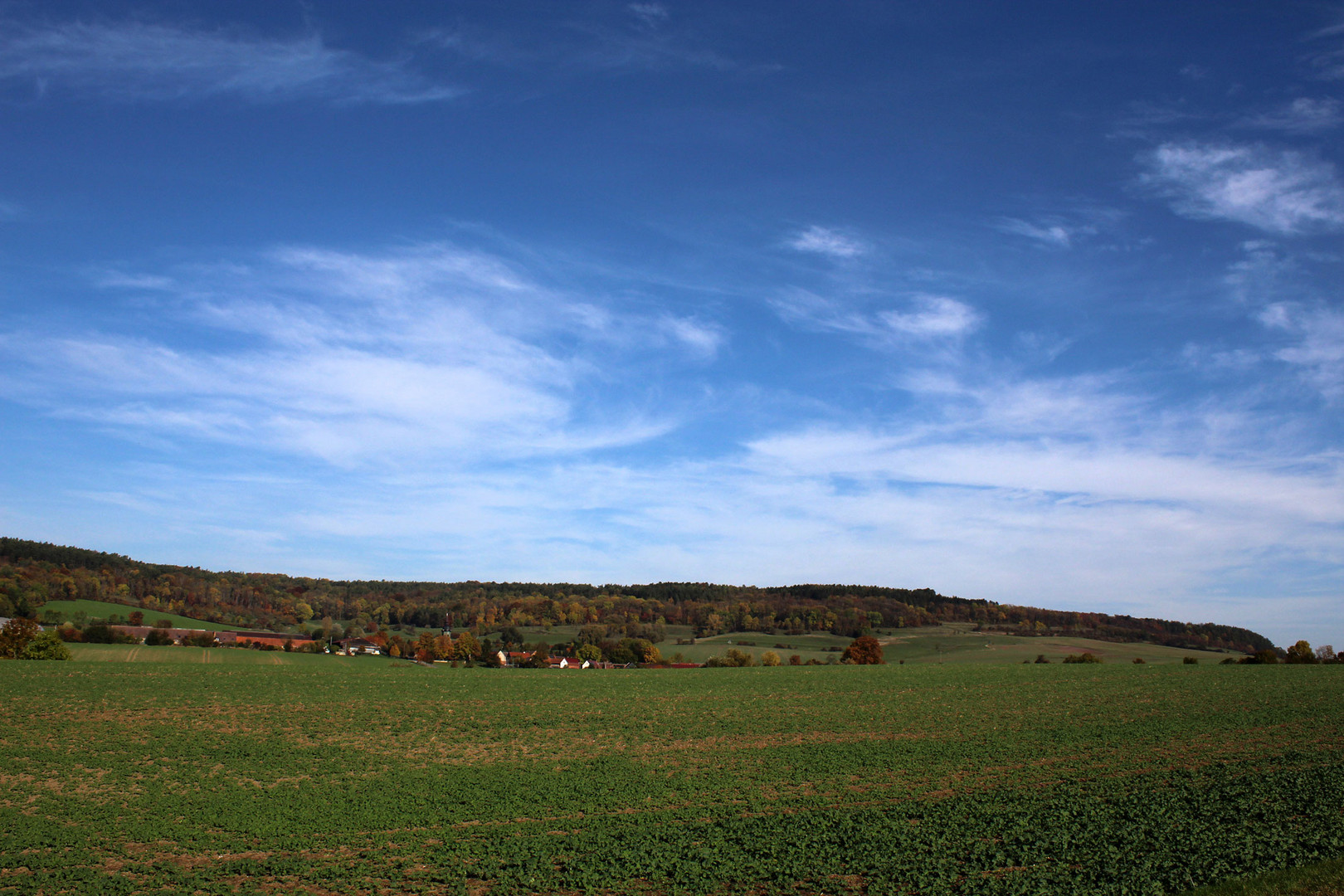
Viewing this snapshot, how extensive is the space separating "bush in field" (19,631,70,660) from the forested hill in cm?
5986

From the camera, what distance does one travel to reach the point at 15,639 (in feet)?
229

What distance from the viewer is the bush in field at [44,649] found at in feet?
224

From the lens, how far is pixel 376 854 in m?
17.5

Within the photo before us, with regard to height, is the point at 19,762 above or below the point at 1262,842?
below

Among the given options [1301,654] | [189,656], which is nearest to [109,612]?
[189,656]

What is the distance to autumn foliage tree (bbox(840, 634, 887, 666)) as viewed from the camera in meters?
103

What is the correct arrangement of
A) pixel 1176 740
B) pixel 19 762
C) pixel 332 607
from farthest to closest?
pixel 332 607
pixel 1176 740
pixel 19 762

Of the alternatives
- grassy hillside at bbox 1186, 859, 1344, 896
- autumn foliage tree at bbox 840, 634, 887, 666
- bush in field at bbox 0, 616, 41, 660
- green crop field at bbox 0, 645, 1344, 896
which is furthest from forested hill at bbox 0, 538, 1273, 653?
grassy hillside at bbox 1186, 859, 1344, 896

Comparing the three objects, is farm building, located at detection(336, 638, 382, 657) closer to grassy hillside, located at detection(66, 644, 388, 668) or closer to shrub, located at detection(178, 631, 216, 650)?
shrub, located at detection(178, 631, 216, 650)

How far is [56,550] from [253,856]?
518ft

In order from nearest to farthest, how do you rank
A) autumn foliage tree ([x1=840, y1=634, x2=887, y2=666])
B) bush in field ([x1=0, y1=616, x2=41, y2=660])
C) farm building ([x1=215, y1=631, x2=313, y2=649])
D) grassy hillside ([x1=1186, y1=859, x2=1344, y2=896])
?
grassy hillside ([x1=1186, y1=859, x2=1344, y2=896])
bush in field ([x1=0, y1=616, x2=41, y2=660])
autumn foliage tree ([x1=840, y1=634, x2=887, y2=666])
farm building ([x1=215, y1=631, x2=313, y2=649])

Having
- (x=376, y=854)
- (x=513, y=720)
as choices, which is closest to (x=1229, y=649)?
(x=513, y=720)

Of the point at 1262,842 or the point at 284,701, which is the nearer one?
the point at 1262,842

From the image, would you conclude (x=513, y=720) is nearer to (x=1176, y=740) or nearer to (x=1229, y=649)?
(x=1176, y=740)
